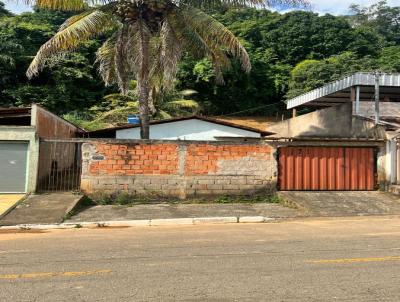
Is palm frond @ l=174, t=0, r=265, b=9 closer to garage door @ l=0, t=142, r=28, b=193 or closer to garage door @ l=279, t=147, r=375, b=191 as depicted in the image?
garage door @ l=279, t=147, r=375, b=191

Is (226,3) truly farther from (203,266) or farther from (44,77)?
(44,77)

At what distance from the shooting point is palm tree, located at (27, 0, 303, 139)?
605 inches

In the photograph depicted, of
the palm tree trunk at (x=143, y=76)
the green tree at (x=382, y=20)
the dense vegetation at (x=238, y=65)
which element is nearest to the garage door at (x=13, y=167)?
the palm tree trunk at (x=143, y=76)

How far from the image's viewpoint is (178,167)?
51.7 ft

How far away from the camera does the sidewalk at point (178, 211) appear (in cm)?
1305

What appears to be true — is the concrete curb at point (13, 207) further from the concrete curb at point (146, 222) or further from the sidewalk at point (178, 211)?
the sidewalk at point (178, 211)

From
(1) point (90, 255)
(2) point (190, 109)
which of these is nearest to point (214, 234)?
(1) point (90, 255)

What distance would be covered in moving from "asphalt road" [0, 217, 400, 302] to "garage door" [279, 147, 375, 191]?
233 inches

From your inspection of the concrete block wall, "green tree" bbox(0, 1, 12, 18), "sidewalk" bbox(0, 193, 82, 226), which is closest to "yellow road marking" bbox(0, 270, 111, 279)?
"sidewalk" bbox(0, 193, 82, 226)

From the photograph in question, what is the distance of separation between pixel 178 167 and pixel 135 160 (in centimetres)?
148

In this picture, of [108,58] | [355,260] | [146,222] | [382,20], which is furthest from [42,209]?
[382,20]

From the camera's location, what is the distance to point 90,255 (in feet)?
24.5

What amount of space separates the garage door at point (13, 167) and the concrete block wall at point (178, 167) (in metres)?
2.33

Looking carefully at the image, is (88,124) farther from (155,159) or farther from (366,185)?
(366,185)
